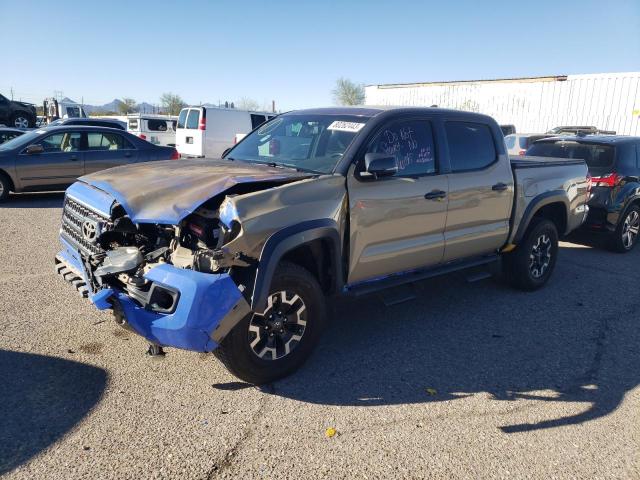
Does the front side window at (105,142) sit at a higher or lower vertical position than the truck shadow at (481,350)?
higher

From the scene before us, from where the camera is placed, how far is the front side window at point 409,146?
14.2 feet

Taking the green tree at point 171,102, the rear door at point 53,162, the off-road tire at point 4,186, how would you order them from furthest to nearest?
the green tree at point 171,102 → the rear door at point 53,162 → the off-road tire at point 4,186

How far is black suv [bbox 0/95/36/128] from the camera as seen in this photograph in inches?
812

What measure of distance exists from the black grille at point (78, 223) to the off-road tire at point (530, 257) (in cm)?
442

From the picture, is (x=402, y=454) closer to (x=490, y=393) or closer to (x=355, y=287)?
(x=490, y=393)

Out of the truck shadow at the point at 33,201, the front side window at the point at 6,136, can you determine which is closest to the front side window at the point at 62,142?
the truck shadow at the point at 33,201

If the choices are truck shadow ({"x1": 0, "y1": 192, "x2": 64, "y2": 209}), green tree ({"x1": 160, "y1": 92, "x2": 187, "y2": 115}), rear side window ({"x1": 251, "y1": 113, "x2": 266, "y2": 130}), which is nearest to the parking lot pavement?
truck shadow ({"x1": 0, "y1": 192, "x2": 64, "y2": 209})

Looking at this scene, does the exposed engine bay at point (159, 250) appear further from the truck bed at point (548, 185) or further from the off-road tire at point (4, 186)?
the off-road tire at point (4, 186)

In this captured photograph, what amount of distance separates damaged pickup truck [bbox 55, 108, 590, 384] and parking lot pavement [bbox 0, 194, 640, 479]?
0.47 m

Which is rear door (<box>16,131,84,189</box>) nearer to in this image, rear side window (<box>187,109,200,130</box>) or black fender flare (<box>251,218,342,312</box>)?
rear side window (<box>187,109,200,130</box>)

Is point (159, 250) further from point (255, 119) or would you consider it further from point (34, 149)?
point (255, 119)

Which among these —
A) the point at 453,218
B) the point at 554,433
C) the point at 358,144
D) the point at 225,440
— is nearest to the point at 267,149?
the point at 358,144

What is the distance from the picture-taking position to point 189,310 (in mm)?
3066

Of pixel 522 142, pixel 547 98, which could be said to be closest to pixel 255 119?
pixel 522 142
